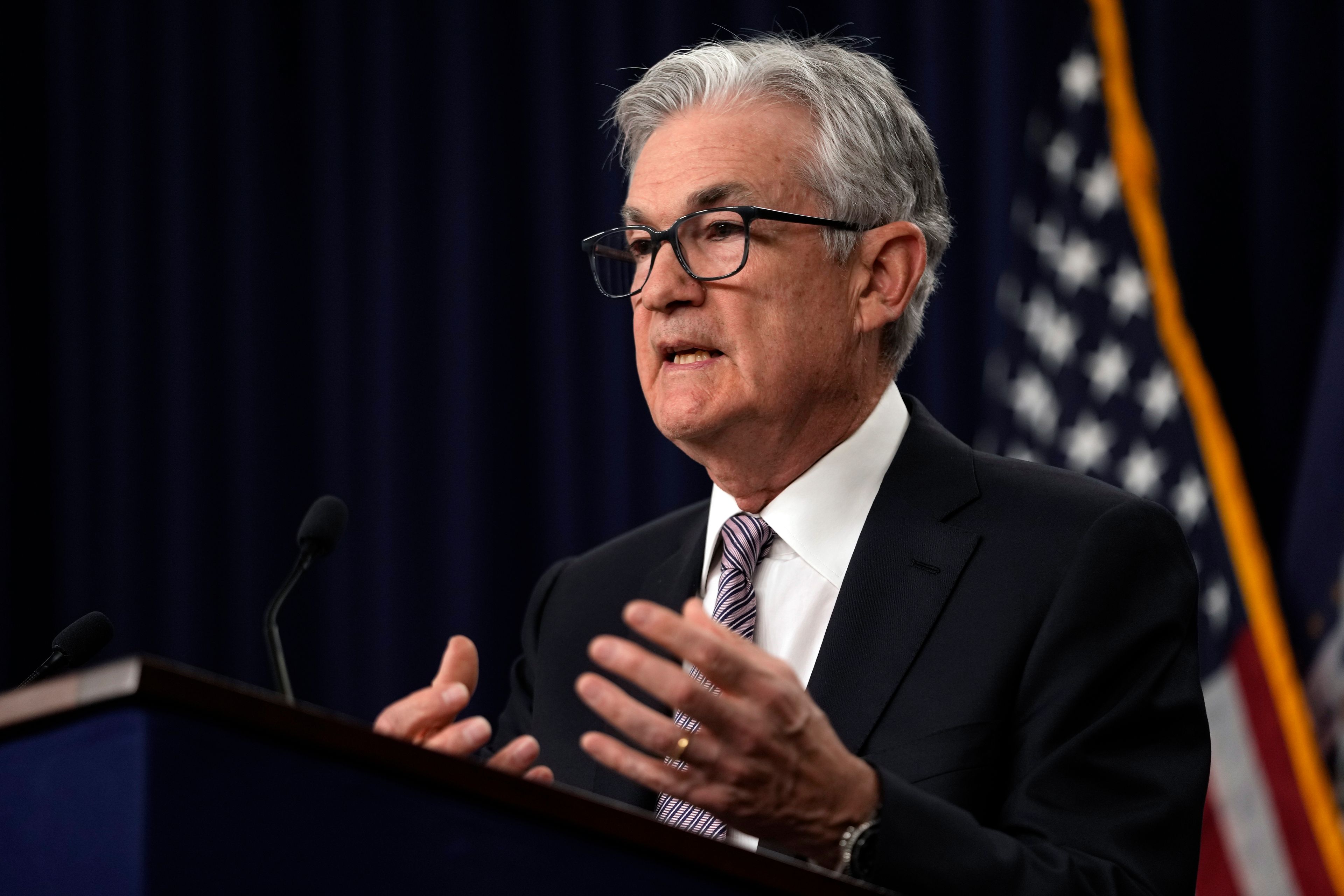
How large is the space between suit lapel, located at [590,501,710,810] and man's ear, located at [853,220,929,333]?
0.35 m

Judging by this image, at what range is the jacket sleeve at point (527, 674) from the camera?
200 cm

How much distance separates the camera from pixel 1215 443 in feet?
8.51

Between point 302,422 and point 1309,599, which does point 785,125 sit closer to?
point 1309,599

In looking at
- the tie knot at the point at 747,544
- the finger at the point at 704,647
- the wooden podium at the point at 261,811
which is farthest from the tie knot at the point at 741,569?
the wooden podium at the point at 261,811

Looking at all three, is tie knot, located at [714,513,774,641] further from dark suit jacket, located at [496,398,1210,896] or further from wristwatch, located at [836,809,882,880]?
wristwatch, located at [836,809,882,880]

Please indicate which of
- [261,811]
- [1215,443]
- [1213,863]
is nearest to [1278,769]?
[1213,863]

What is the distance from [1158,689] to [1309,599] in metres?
1.32

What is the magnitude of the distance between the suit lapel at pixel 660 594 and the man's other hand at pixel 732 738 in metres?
0.53

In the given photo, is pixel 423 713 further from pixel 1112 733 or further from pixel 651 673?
pixel 1112 733

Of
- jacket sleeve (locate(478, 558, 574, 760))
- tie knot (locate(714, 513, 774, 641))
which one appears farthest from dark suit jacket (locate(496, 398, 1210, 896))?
jacket sleeve (locate(478, 558, 574, 760))

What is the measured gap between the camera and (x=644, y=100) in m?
1.91

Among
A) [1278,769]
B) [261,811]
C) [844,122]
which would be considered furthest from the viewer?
[1278,769]

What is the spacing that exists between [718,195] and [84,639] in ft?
2.93

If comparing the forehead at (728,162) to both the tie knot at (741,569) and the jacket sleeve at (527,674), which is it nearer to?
the tie knot at (741,569)
